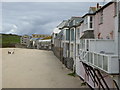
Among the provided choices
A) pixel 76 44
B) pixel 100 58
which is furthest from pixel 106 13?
pixel 76 44

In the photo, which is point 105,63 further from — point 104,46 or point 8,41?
point 8,41

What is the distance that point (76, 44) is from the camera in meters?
18.7

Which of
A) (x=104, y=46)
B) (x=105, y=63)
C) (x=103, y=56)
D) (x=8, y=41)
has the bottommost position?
(x=105, y=63)

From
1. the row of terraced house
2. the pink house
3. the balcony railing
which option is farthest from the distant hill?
the balcony railing

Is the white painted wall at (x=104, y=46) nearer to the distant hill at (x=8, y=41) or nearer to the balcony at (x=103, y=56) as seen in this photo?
the balcony at (x=103, y=56)

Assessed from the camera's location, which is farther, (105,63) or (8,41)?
(8,41)

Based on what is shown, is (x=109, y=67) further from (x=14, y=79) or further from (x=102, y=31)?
(x=14, y=79)

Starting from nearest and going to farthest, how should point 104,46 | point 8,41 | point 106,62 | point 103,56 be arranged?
point 106,62 < point 103,56 < point 104,46 < point 8,41

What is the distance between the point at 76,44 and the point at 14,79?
8.04m

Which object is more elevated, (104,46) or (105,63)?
(104,46)

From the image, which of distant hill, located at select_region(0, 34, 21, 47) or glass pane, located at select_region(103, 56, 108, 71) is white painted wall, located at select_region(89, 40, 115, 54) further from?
distant hill, located at select_region(0, 34, 21, 47)

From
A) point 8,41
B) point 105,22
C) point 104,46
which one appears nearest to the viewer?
point 104,46

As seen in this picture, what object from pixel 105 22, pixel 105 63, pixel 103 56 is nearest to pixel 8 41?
pixel 105 22

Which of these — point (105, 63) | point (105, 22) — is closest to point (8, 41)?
point (105, 22)
